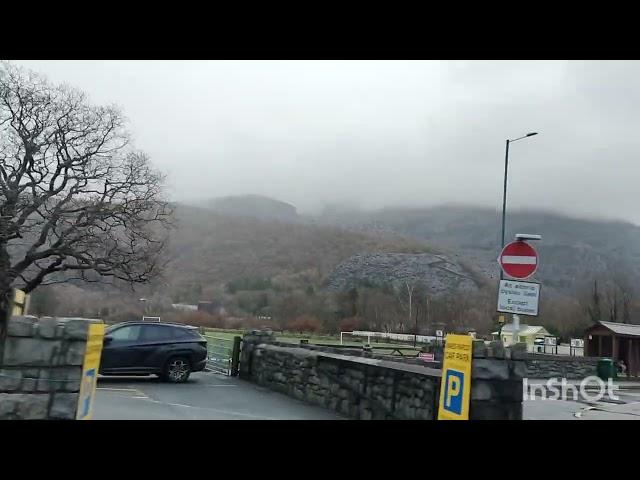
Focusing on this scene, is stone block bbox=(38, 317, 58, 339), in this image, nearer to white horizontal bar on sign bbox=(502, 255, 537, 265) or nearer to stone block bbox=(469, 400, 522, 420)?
stone block bbox=(469, 400, 522, 420)

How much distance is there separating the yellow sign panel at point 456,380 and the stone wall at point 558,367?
18.7 metres

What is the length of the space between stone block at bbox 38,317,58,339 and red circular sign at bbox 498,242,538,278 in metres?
4.97

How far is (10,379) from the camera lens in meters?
6.32

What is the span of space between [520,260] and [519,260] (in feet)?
0.05

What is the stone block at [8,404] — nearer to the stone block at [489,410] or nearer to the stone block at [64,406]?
the stone block at [64,406]

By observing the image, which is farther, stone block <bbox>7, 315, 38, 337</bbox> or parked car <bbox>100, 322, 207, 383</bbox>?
parked car <bbox>100, 322, 207, 383</bbox>

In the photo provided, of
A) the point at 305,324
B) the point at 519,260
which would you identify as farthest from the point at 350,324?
the point at 519,260

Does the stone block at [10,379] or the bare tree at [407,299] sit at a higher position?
the bare tree at [407,299]

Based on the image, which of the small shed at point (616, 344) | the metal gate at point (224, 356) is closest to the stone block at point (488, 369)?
the metal gate at point (224, 356)

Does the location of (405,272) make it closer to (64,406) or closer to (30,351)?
(64,406)

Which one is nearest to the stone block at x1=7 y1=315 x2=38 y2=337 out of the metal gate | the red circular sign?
the red circular sign

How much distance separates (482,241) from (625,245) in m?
31.7

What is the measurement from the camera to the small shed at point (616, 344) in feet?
93.5

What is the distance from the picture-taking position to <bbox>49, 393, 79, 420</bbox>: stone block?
6469mm
